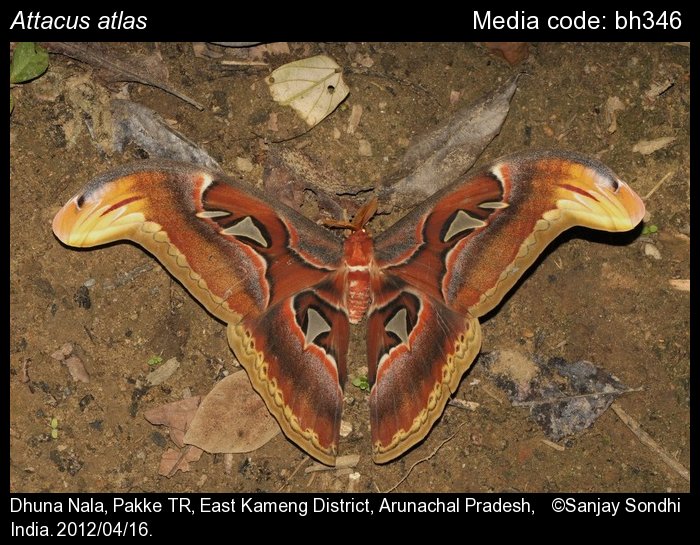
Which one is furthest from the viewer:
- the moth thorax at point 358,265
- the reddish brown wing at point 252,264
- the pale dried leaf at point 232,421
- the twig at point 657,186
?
the twig at point 657,186

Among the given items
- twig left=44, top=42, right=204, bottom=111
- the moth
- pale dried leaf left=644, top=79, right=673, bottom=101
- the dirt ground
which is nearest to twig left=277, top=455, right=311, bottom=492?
the dirt ground

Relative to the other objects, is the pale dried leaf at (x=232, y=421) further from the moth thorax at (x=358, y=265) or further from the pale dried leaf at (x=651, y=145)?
the pale dried leaf at (x=651, y=145)

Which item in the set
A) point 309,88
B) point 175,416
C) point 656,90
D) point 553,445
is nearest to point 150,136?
point 309,88

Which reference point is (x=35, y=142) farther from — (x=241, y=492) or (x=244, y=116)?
(x=241, y=492)

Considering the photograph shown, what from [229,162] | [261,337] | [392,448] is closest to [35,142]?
[229,162]

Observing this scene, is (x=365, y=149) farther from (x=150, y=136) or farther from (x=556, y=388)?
(x=556, y=388)

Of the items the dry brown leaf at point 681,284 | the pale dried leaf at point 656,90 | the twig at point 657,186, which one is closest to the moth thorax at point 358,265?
the twig at point 657,186

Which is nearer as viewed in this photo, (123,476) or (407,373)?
(407,373)
